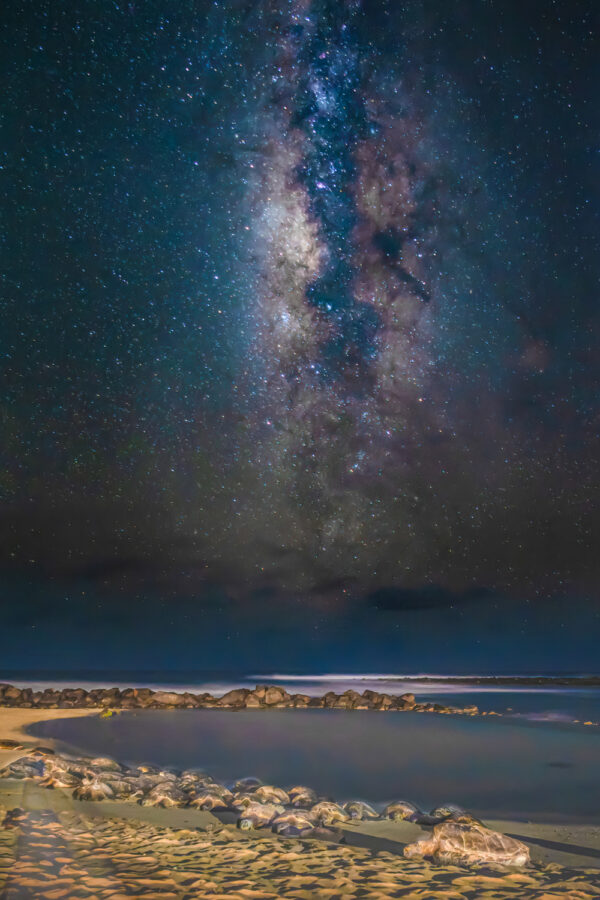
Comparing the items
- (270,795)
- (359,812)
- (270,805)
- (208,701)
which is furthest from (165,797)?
(208,701)

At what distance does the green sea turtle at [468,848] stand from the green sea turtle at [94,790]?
314 cm

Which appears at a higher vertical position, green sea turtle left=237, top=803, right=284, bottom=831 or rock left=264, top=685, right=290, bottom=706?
green sea turtle left=237, top=803, right=284, bottom=831

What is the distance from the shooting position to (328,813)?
5.75 m

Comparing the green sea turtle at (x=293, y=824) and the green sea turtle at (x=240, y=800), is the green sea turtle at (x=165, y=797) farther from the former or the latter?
the green sea turtle at (x=293, y=824)

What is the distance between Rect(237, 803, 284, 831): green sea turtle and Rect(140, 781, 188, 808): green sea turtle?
0.97 metres

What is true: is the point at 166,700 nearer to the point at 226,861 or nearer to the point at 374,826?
the point at 374,826

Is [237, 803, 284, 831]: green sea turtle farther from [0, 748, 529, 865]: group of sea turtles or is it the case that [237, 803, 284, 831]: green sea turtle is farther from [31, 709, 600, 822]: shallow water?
[31, 709, 600, 822]: shallow water

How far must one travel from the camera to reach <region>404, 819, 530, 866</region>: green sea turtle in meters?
4.32

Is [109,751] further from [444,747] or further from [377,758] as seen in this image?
[444,747]

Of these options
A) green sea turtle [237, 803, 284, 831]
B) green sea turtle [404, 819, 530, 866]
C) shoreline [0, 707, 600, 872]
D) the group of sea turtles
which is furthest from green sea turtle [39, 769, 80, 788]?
green sea turtle [404, 819, 530, 866]

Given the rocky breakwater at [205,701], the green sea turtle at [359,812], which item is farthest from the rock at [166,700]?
the green sea turtle at [359,812]

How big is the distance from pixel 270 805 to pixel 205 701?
667 inches

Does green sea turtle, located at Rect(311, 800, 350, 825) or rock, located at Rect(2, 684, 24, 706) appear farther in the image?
rock, located at Rect(2, 684, 24, 706)

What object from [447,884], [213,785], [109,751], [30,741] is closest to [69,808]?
[213,785]
